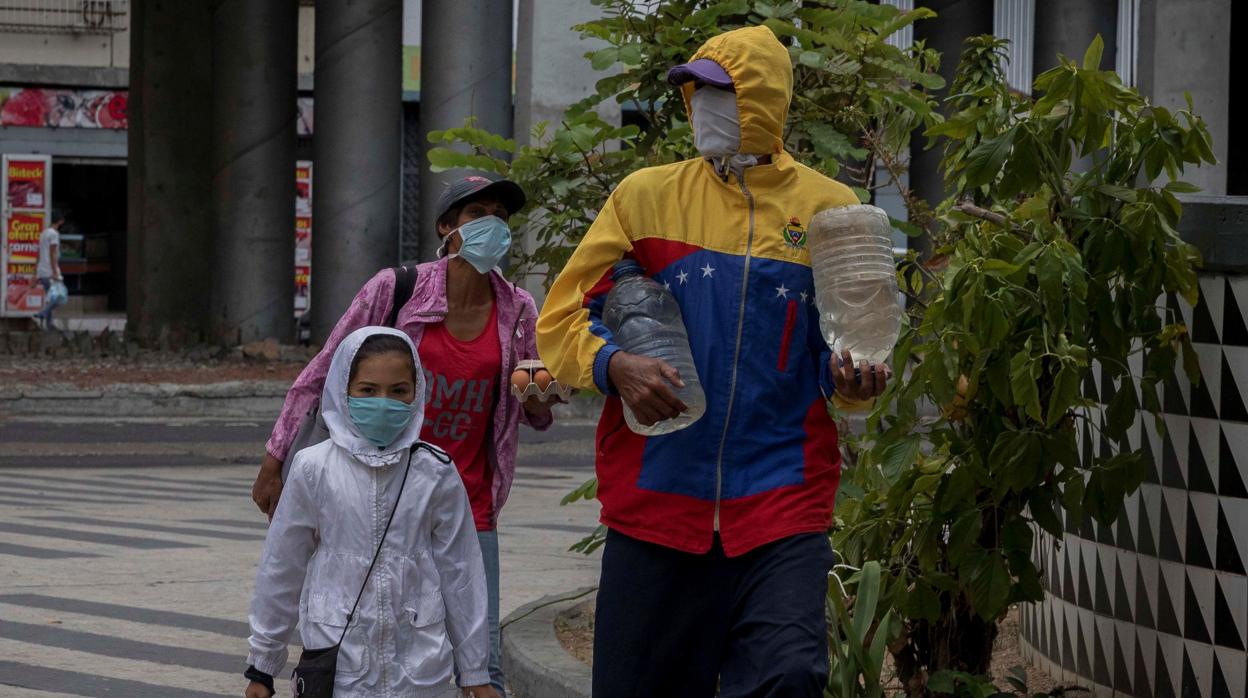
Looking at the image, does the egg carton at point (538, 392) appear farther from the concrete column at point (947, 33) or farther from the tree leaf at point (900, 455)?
the concrete column at point (947, 33)

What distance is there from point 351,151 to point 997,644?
17081 millimetres

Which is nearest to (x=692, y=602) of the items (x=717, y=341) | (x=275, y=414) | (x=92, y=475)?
(x=717, y=341)

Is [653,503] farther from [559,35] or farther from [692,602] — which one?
[559,35]

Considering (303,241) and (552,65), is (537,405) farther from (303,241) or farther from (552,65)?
(303,241)

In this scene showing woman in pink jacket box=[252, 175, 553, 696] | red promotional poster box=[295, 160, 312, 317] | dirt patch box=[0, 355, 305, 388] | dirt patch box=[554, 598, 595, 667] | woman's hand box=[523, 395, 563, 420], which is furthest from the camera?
red promotional poster box=[295, 160, 312, 317]

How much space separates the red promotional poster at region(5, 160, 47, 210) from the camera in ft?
116

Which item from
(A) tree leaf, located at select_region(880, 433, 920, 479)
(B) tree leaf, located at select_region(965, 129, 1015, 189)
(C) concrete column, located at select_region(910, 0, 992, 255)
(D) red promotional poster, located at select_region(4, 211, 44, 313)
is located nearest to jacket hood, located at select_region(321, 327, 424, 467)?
(A) tree leaf, located at select_region(880, 433, 920, 479)

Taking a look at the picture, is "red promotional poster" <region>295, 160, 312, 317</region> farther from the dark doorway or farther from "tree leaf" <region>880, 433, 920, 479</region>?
"tree leaf" <region>880, 433, 920, 479</region>

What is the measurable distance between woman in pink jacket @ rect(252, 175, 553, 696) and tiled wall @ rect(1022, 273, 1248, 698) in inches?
65.5

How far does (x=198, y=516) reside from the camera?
1198 cm

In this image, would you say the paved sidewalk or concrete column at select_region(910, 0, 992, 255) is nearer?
the paved sidewalk

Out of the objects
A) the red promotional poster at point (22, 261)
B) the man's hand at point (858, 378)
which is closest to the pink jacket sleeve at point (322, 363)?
the man's hand at point (858, 378)

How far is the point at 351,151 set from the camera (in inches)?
917

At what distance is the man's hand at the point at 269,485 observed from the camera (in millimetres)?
5422
